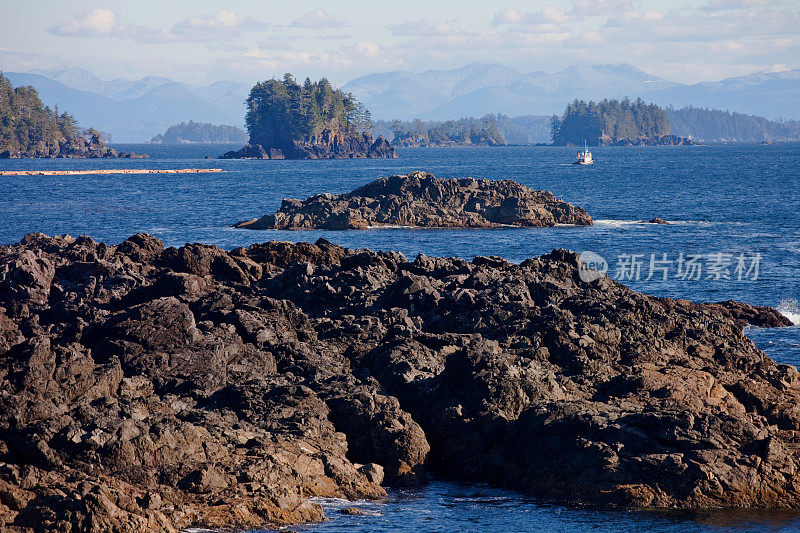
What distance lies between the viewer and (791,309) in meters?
38.7

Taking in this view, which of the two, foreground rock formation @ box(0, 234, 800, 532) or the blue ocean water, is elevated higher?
foreground rock formation @ box(0, 234, 800, 532)

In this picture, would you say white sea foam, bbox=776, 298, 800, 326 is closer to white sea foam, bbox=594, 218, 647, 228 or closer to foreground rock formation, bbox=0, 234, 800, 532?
foreground rock formation, bbox=0, 234, 800, 532

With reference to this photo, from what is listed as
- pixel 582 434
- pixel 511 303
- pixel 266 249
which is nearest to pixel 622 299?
pixel 511 303

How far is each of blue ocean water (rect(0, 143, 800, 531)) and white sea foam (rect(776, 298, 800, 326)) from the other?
0.43ft

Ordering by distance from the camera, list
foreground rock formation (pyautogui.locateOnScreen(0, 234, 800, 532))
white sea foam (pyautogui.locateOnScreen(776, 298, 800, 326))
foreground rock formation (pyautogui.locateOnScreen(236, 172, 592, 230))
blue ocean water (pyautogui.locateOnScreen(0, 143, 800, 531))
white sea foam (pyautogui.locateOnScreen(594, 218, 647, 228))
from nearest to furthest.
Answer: foreground rock formation (pyautogui.locateOnScreen(0, 234, 800, 532)), blue ocean water (pyautogui.locateOnScreen(0, 143, 800, 531)), white sea foam (pyautogui.locateOnScreen(776, 298, 800, 326)), foreground rock formation (pyautogui.locateOnScreen(236, 172, 592, 230)), white sea foam (pyautogui.locateOnScreen(594, 218, 647, 228))

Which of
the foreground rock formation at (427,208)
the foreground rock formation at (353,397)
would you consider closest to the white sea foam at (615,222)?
the foreground rock formation at (427,208)

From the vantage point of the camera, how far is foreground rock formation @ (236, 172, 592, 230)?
73000mm

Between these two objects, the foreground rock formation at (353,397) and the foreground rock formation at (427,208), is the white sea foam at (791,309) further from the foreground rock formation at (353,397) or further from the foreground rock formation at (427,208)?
the foreground rock formation at (427,208)

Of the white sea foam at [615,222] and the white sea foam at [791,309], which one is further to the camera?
the white sea foam at [615,222]

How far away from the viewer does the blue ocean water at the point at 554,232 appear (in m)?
18.1

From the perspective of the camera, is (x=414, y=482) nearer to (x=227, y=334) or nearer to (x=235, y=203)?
(x=227, y=334)

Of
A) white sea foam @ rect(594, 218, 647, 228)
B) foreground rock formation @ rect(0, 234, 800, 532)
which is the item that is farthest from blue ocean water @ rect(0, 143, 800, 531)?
foreground rock formation @ rect(0, 234, 800, 532)

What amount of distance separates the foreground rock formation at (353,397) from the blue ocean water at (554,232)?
3.22 feet

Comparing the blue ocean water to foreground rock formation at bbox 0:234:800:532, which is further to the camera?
the blue ocean water
